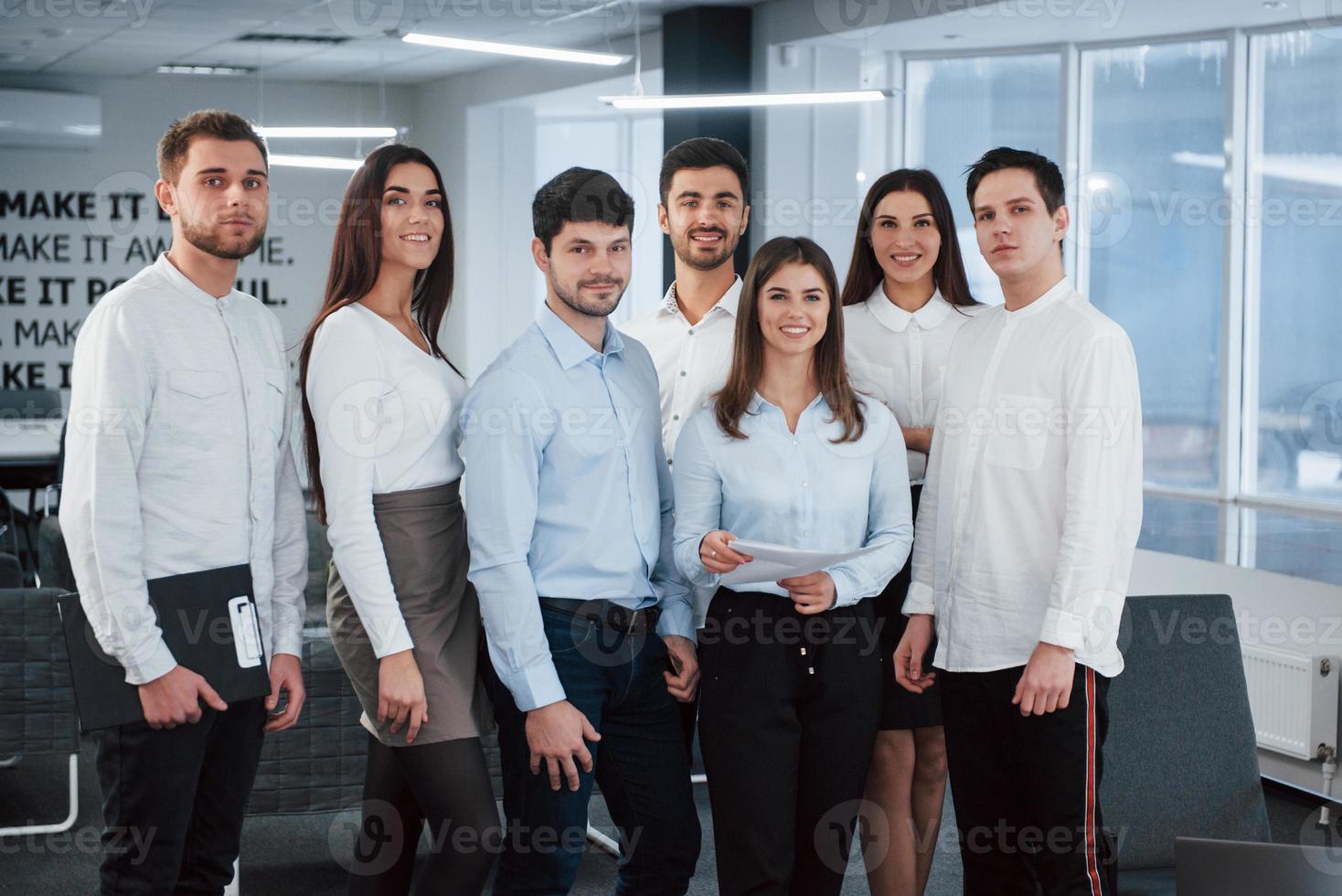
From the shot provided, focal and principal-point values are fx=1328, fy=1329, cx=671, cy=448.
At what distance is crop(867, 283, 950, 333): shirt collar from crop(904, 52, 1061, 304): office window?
5641 mm

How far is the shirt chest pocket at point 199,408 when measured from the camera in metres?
2.10

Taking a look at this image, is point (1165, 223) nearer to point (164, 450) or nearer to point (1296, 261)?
point (1296, 261)

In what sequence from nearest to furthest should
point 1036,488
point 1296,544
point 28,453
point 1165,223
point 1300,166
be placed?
point 1036,488 → point 1296,544 → point 28,453 → point 1300,166 → point 1165,223

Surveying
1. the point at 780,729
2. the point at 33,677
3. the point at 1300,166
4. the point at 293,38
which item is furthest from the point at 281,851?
the point at 293,38

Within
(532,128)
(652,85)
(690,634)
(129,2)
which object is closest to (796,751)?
(690,634)

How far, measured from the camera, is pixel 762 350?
244cm

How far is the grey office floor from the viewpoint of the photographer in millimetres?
3471

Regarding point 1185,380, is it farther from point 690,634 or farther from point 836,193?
point 690,634

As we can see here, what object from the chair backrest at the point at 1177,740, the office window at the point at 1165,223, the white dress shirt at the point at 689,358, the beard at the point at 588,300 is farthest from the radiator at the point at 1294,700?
the office window at the point at 1165,223

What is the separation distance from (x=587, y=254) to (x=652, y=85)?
7146 millimetres

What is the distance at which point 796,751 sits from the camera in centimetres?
231

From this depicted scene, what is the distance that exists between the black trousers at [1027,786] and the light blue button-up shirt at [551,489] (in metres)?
0.57

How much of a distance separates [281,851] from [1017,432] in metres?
2.51

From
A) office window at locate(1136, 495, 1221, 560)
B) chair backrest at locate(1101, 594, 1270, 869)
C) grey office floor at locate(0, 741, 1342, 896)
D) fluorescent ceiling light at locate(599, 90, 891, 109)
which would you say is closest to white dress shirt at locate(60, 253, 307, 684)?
grey office floor at locate(0, 741, 1342, 896)
